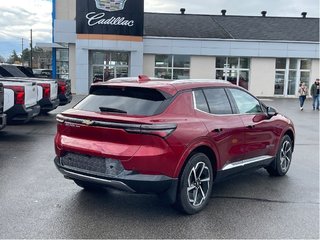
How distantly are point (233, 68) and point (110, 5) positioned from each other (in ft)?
34.4

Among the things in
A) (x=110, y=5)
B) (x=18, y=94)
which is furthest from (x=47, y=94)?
(x=110, y=5)

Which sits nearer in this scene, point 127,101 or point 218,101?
point 127,101

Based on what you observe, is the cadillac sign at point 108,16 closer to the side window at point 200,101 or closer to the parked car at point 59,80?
the parked car at point 59,80

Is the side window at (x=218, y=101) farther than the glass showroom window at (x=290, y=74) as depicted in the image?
No

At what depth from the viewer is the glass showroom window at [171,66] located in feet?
94.8

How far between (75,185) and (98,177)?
147 centimetres

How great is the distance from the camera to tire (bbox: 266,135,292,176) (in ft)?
21.6

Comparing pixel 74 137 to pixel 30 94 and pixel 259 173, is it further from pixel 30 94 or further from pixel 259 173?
pixel 30 94

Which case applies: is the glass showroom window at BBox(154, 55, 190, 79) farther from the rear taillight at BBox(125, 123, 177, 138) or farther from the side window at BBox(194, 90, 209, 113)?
the rear taillight at BBox(125, 123, 177, 138)

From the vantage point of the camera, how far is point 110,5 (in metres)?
26.2

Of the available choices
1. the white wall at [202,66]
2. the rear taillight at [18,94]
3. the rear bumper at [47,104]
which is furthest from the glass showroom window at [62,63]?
the rear taillight at [18,94]

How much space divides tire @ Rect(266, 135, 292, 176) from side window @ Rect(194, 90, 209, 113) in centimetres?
216

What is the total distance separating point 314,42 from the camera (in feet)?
95.8

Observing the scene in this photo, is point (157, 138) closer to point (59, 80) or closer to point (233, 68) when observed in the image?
point (59, 80)
